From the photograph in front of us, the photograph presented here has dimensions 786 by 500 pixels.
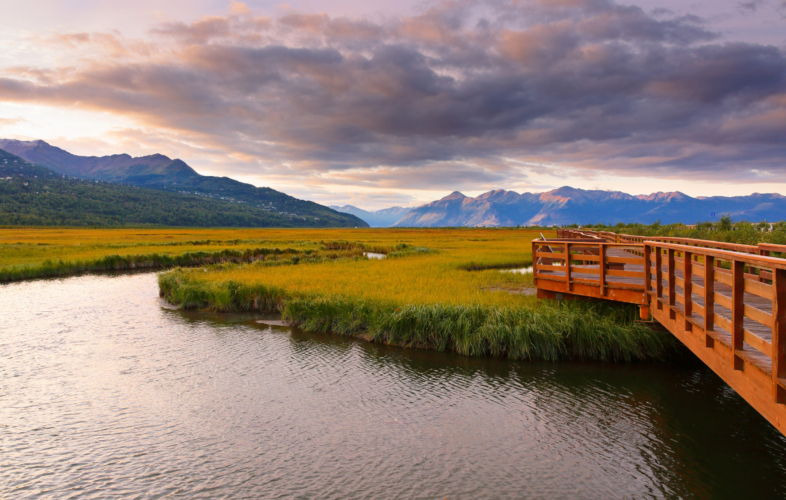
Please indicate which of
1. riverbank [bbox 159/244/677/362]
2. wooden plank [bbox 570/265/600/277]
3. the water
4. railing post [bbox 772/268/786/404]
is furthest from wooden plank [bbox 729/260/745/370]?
wooden plank [bbox 570/265/600/277]

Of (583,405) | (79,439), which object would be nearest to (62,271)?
(79,439)

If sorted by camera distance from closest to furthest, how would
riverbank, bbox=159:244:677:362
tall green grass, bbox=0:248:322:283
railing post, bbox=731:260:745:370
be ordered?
railing post, bbox=731:260:745:370, riverbank, bbox=159:244:677:362, tall green grass, bbox=0:248:322:283

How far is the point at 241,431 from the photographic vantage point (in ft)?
31.6

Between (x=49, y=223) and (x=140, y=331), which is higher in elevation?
(x=49, y=223)

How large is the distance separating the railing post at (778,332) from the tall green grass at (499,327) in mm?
8998

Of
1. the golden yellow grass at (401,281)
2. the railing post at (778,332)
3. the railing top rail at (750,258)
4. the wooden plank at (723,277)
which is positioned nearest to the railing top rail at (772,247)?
the railing top rail at (750,258)

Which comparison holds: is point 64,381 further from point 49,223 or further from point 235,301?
point 49,223

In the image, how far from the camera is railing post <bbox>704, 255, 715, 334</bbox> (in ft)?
25.4

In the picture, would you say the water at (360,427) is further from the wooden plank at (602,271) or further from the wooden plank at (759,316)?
the wooden plank at (759,316)

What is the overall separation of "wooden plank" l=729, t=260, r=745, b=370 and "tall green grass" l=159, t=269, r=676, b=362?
790 centimetres

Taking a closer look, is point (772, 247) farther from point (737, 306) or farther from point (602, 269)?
point (737, 306)

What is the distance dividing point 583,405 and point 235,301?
1860 cm

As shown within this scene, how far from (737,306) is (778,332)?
1097 millimetres

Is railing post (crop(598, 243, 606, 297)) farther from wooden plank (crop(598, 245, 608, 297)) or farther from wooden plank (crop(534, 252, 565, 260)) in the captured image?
wooden plank (crop(534, 252, 565, 260))
